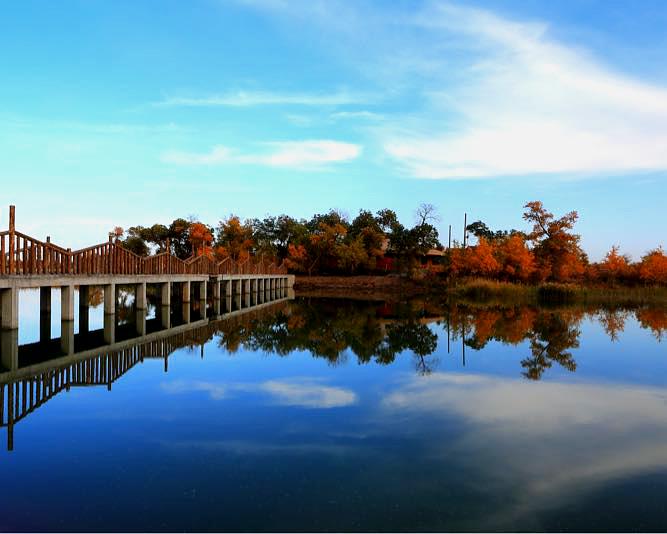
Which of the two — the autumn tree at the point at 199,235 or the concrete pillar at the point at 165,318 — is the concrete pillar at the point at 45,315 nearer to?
the concrete pillar at the point at 165,318

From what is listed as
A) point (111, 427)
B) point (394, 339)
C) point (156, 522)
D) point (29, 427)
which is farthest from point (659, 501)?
point (394, 339)

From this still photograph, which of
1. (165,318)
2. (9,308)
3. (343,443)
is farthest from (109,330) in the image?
(343,443)

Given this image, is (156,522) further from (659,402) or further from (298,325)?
(298,325)

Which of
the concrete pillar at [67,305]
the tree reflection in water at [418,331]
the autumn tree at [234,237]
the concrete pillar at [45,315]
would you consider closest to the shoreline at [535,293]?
the tree reflection in water at [418,331]

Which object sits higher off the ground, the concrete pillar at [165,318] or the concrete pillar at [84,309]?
the concrete pillar at [84,309]

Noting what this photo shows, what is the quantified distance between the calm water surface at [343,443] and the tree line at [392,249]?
3738 cm

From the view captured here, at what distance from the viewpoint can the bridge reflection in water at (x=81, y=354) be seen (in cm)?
1093

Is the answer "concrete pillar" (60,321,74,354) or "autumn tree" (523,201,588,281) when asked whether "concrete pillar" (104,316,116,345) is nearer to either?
"concrete pillar" (60,321,74,354)

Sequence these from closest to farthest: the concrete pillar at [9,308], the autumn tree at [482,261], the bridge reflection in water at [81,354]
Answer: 1. the bridge reflection in water at [81,354]
2. the concrete pillar at [9,308]
3. the autumn tree at [482,261]

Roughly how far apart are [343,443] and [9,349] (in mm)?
11817

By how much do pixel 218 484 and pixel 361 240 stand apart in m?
58.8

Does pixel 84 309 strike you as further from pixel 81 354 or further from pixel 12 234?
pixel 81 354

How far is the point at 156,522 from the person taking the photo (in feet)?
18.0

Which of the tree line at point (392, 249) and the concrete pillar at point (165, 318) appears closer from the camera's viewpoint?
the concrete pillar at point (165, 318)
